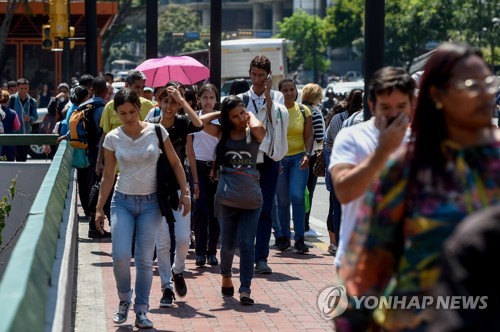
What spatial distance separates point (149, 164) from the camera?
322 inches

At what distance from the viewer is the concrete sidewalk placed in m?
8.43

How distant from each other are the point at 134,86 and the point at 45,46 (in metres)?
10.5

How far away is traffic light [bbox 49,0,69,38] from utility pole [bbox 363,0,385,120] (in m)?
13.7

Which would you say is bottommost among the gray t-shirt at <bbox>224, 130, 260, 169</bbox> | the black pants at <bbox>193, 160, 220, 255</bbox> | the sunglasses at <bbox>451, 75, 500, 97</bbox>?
the black pants at <bbox>193, 160, 220, 255</bbox>

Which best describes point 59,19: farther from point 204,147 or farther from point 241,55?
point 241,55

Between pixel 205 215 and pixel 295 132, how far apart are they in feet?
5.40

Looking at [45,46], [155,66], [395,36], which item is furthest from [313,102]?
[395,36]

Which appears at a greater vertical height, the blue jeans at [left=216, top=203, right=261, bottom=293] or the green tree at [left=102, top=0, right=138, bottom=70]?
the green tree at [left=102, top=0, right=138, bottom=70]

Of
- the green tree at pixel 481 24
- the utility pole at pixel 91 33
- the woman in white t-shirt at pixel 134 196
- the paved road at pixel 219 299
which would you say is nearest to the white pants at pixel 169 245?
the paved road at pixel 219 299

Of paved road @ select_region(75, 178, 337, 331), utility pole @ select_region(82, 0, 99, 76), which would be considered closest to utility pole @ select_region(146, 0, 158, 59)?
utility pole @ select_region(82, 0, 99, 76)

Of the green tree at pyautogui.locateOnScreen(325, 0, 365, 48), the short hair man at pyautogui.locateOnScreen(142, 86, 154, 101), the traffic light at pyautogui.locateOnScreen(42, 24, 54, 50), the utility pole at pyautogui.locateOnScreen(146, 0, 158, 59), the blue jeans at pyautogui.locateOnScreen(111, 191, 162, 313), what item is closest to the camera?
the blue jeans at pyautogui.locateOnScreen(111, 191, 162, 313)

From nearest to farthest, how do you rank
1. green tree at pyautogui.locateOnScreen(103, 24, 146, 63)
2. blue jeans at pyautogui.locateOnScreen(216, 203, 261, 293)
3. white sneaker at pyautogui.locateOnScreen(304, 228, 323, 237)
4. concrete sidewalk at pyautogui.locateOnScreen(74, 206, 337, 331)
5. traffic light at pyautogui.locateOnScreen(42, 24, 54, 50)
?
concrete sidewalk at pyautogui.locateOnScreen(74, 206, 337, 331) < blue jeans at pyautogui.locateOnScreen(216, 203, 261, 293) < white sneaker at pyautogui.locateOnScreen(304, 228, 323, 237) < traffic light at pyautogui.locateOnScreen(42, 24, 54, 50) < green tree at pyautogui.locateOnScreen(103, 24, 146, 63)

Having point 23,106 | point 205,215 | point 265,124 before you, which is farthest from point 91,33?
point 265,124

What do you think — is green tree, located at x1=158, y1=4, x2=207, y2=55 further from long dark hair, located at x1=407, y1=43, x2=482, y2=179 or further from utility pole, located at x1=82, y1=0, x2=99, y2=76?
long dark hair, located at x1=407, y1=43, x2=482, y2=179
